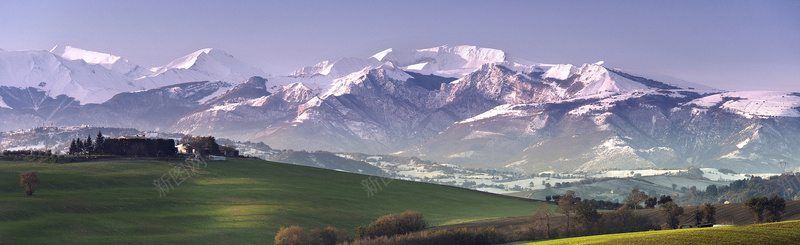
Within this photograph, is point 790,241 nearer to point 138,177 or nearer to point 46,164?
point 138,177

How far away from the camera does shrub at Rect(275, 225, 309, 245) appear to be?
121562mm

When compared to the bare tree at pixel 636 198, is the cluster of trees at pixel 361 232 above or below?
below

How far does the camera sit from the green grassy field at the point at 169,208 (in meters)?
121

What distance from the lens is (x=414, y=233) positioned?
130m

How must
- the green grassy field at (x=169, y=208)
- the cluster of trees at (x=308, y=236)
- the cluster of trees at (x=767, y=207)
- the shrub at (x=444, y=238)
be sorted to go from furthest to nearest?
1. the cluster of trees at (x=767, y=207)
2. the shrub at (x=444, y=238)
3. the cluster of trees at (x=308, y=236)
4. the green grassy field at (x=169, y=208)

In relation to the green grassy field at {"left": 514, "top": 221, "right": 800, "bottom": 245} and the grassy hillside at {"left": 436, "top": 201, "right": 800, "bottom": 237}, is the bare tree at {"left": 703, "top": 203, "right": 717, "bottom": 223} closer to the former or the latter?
the grassy hillside at {"left": 436, "top": 201, "right": 800, "bottom": 237}

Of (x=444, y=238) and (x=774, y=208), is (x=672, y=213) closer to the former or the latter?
(x=774, y=208)

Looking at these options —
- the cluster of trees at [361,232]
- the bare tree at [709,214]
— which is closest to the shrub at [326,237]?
the cluster of trees at [361,232]

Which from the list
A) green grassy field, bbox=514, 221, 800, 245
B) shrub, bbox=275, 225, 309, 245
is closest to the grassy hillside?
shrub, bbox=275, 225, 309, 245

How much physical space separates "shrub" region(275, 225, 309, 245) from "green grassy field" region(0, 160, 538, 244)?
14.5ft

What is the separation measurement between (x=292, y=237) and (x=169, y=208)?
39206mm

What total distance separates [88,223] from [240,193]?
5200 cm

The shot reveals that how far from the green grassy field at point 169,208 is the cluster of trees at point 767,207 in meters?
53.3

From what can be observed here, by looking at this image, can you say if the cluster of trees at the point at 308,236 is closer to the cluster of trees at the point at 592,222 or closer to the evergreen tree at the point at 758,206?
the cluster of trees at the point at 592,222
